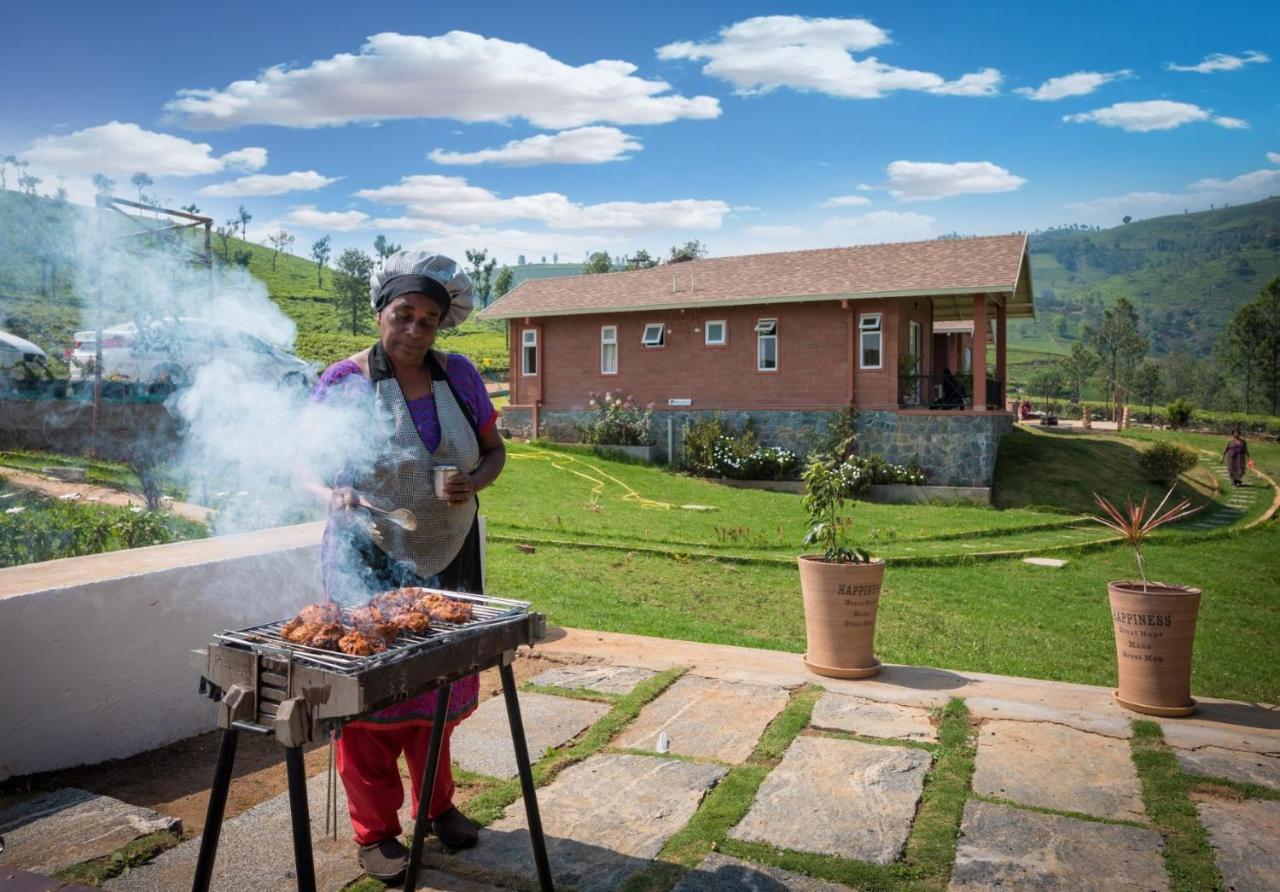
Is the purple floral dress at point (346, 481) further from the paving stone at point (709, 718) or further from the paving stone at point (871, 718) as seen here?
the paving stone at point (871, 718)

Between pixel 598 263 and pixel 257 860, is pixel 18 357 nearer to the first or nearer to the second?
pixel 257 860

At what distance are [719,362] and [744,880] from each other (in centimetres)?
1910

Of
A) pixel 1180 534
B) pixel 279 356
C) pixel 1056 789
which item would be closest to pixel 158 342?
pixel 279 356

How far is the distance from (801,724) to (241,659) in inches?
112

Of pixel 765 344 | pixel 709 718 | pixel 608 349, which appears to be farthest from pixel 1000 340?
pixel 709 718

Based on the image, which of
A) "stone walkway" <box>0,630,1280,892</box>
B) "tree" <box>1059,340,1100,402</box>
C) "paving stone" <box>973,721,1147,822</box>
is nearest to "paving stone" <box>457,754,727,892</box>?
"stone walkway" <box>0,630,1280,892</box>

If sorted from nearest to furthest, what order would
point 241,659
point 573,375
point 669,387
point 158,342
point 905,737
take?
point 241,659 < point 905,737 < point 158,342 < point 669,387 < point 573,375

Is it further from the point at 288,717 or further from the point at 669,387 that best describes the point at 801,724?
the point at 669,387

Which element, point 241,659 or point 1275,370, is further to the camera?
point 1275,370

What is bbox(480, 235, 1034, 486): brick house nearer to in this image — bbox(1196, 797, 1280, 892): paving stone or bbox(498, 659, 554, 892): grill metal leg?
bbox(1196, 797, 1280, 892): paving stone

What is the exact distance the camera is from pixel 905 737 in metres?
4.14

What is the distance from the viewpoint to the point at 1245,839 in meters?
3.07

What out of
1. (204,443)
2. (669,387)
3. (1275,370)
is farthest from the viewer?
(1275,370)

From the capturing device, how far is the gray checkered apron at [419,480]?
292 cm
